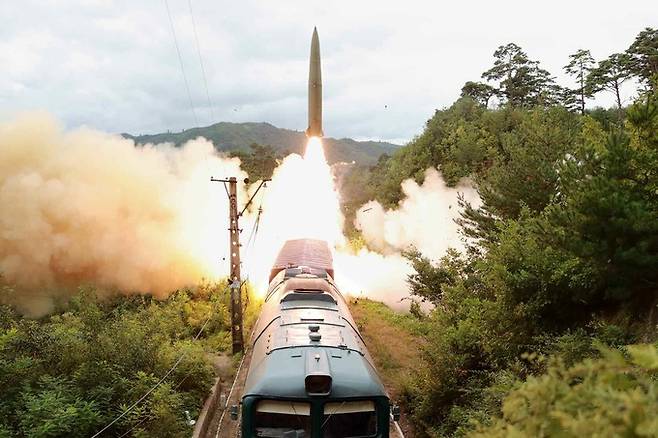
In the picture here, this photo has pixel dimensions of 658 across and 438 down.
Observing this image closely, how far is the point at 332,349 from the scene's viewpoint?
935 cm

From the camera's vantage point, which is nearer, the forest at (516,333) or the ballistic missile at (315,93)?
the forest at (516,333)

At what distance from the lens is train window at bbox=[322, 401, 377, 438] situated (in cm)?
814

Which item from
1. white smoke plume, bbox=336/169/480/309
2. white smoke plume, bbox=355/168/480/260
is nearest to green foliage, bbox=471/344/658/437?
white smoke plume, bbox=336/169/480/309

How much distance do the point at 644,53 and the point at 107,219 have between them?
39962 mm

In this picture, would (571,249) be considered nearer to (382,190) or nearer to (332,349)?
(332,349)

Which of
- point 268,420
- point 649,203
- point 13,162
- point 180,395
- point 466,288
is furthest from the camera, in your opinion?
point 13,162

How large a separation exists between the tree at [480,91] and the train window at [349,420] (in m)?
52.2

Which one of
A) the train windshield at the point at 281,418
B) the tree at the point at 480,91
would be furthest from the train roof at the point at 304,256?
the tree at the point at 480,91

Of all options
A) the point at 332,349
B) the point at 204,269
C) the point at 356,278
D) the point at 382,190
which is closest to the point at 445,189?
the point at 382,190

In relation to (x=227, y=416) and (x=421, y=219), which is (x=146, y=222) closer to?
(x=227, y=416)

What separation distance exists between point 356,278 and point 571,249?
20.1 meters

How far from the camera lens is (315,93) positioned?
2267cm

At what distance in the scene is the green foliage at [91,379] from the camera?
10.2 meters

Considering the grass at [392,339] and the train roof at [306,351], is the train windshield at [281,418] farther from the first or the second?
the grass at [392,339]
